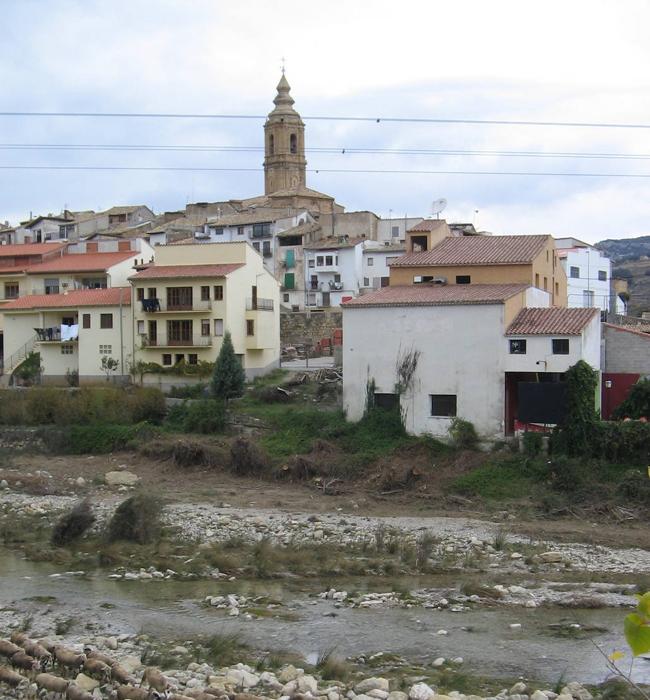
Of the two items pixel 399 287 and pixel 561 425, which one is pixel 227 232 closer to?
pixel 399 287

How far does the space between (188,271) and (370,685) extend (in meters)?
33.4

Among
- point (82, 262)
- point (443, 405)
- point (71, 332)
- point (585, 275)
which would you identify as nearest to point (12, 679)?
point (443, 405)

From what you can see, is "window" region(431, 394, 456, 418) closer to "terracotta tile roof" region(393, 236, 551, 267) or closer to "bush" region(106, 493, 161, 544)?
"terracotta tile roof" region(393, 236, 551, 267)

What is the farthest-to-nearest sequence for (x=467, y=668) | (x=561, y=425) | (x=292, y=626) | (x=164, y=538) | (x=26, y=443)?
1. (x=26, y=443)
2. (x=561, y=425)
3. (x=164, y=538)
4. (x=292, y=626)
5. (x=467, y=668)

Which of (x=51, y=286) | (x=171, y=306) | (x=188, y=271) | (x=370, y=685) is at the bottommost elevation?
(x=370, y=685)

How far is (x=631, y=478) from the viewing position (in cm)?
2969

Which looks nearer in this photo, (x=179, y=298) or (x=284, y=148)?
(x=179, y=298)

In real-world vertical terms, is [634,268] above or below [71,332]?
Result: above

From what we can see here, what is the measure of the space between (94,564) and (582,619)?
1220cm

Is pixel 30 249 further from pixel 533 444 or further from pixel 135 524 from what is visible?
pixel 533 444

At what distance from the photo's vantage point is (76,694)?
45.5ft

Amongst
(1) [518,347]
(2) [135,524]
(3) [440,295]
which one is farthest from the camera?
(3) [440,295]

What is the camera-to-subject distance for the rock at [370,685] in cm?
1493

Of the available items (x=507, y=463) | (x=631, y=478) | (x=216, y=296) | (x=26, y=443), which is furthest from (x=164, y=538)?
(x=216, y=296)
